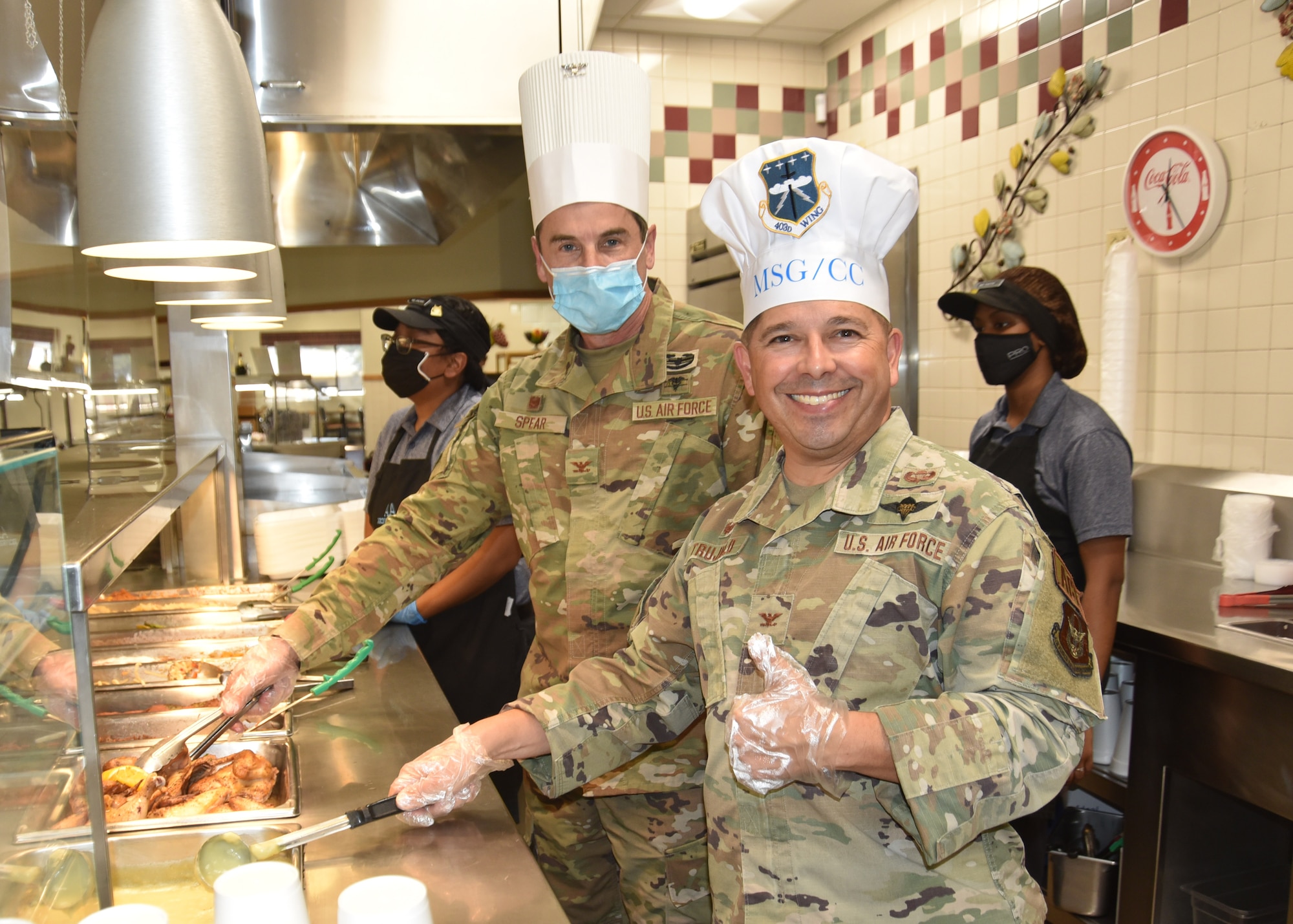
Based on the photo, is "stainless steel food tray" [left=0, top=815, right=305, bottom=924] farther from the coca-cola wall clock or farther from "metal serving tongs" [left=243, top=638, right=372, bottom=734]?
the coca-cola wall clock

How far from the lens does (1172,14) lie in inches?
118

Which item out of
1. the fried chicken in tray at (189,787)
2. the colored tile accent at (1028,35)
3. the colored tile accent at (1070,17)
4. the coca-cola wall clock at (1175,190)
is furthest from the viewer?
the colored tile accent at (1028,35)

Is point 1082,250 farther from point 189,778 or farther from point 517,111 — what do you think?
point 189,778

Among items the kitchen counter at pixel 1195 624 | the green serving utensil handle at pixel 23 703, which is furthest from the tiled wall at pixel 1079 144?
the green serving utensil handle at pixel 23 703

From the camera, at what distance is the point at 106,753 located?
1786 millimetres

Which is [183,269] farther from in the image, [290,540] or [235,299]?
[290,540]

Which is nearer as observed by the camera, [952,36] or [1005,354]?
[1005,354]

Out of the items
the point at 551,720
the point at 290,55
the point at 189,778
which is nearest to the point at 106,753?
the point at 189,778

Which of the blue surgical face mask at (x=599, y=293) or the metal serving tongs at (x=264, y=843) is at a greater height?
the blue surgical face mask at (x=599, y=293)

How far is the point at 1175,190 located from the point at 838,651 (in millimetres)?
2434

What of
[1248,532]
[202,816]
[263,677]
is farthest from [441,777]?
[1248,532]

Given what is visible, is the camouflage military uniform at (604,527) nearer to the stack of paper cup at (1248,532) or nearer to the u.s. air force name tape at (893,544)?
the u.s. air force name tape at (893,544)

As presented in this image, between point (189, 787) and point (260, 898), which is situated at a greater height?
point (260, 898)

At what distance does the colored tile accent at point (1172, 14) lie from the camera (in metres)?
2.96
